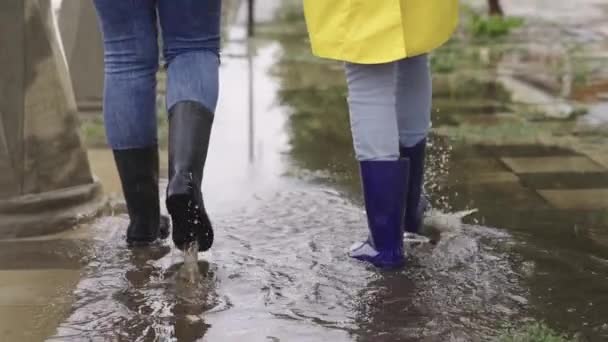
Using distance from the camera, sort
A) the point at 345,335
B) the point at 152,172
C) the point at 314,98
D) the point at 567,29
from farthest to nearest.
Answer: the point at 567,29
the point at 314,98
the point at 152,172
the point at 345,335

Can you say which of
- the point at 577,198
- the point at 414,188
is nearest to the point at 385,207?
the point at 414,188

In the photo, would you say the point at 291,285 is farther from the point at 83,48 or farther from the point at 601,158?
the point at 83,48

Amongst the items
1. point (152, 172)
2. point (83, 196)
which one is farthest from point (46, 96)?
point (152, 172)

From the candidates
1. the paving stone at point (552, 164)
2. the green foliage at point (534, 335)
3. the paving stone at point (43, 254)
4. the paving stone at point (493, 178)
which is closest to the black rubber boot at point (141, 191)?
the paving stone at point (43, 254)

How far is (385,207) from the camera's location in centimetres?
335

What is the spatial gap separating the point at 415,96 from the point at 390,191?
1.58 feet

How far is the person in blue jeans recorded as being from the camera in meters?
3.30

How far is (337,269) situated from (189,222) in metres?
A: 0.48

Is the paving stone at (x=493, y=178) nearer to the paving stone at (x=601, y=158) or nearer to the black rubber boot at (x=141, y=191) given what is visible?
the paving stone at (x=601, y=158)

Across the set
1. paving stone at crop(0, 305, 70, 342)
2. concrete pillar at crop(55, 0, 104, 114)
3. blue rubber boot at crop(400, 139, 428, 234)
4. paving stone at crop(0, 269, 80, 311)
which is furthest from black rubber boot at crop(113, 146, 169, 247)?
concrete pillar at crop(55, 0, 104, 114)

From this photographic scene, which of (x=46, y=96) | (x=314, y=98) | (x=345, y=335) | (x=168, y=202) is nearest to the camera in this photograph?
(x=345, y=335)

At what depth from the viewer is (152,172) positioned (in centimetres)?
354

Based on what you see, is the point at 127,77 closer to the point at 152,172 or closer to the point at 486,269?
the point at 152,172

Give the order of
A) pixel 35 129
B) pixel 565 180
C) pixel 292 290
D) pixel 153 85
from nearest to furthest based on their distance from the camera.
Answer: pixel 292 290 < pixel 153 85 < pixel 35 129 < pixel 565 180
